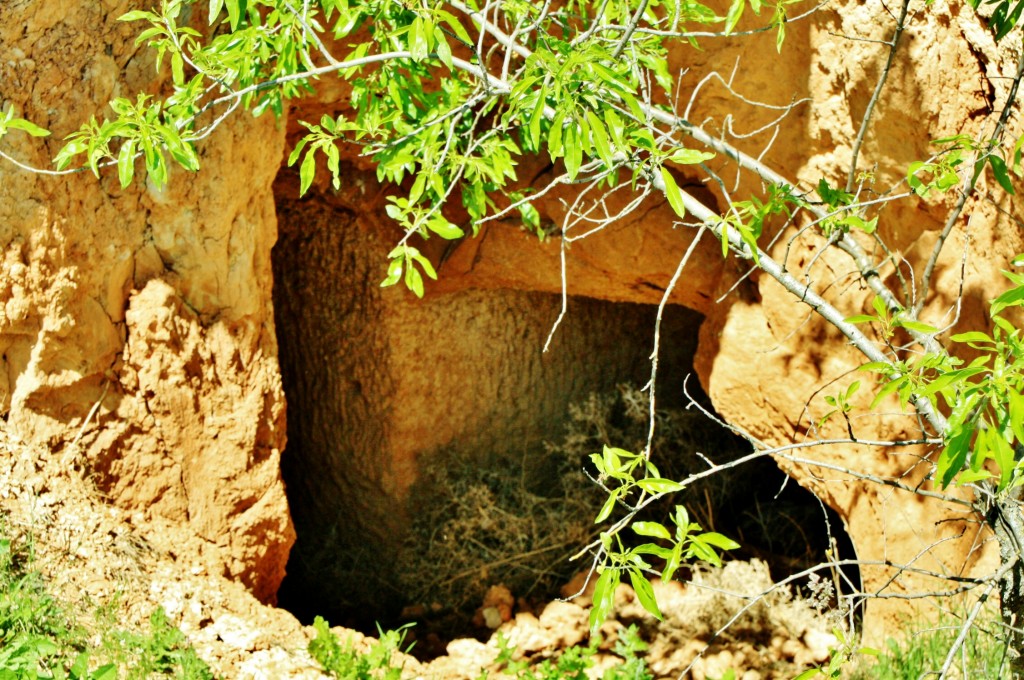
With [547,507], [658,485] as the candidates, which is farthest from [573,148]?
[547,507]

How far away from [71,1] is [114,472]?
163cm

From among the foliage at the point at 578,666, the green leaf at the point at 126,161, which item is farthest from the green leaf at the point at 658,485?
the green leaf at the point at 126,161

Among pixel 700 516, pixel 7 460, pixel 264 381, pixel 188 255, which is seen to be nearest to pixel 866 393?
pixel 700 516

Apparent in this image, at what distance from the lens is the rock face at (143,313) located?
3143mm

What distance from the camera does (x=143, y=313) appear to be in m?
3.42

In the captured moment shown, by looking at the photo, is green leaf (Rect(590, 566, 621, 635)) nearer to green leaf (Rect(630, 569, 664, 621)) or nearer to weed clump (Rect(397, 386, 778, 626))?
green leaf (Rect(630, 569, 664, 621))

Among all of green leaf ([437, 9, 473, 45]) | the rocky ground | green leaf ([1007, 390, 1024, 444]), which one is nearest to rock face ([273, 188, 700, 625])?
the rocky ground

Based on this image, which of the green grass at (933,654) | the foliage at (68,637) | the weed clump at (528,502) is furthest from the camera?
the weed clump at (528,502)

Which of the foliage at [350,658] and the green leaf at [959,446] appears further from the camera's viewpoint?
the foliage at [350,658]

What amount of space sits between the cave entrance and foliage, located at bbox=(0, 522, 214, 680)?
1800 mm

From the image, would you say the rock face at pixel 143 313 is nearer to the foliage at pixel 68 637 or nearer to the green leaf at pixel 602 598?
the foliage at pixel 68 637

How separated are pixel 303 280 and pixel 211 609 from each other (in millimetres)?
1794

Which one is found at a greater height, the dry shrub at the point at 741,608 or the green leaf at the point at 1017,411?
the green leaf at the point at 1017,411

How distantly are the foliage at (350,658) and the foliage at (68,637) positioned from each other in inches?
19.3
